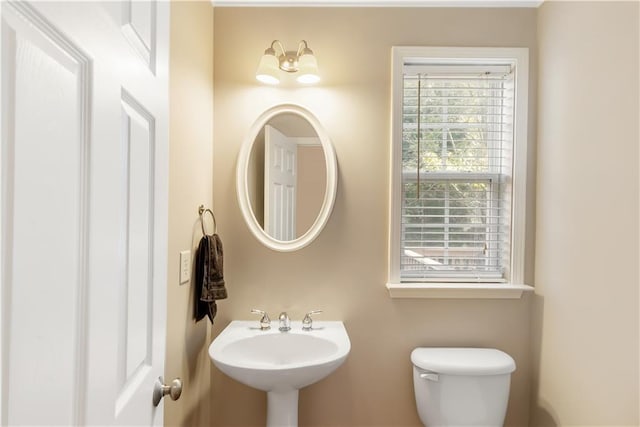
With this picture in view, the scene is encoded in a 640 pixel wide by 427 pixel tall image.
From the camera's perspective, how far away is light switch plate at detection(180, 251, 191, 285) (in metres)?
1.49

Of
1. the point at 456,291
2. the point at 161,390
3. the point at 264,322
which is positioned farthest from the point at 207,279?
the point at 456,291

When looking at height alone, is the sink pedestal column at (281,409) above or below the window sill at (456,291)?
below

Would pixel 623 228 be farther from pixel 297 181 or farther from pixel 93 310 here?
pixel 93 310

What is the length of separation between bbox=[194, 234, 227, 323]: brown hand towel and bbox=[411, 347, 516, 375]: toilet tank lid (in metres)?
0.93

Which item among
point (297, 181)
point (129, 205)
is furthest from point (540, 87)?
point (129, 205)

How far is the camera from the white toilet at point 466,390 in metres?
1.68

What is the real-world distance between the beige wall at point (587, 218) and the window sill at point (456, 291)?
121mm

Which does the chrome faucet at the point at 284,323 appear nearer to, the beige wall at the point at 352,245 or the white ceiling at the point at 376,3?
the beige wall at the point at 352,245

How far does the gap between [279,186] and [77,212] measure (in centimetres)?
146

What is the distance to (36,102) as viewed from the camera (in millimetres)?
408

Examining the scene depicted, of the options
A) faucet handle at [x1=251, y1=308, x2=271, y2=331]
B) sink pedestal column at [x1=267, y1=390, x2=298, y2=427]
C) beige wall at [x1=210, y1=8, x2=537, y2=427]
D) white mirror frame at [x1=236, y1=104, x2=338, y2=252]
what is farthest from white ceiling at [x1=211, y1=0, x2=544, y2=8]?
sink pedestal column at [x1=267, y1=390, x2=298, y2=427]

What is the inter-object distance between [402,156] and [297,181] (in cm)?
53

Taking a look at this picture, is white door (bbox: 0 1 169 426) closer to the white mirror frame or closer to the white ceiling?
the white mirror frame

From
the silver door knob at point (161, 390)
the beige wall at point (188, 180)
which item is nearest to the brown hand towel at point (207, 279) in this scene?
the beige wall at point (188, 180)
